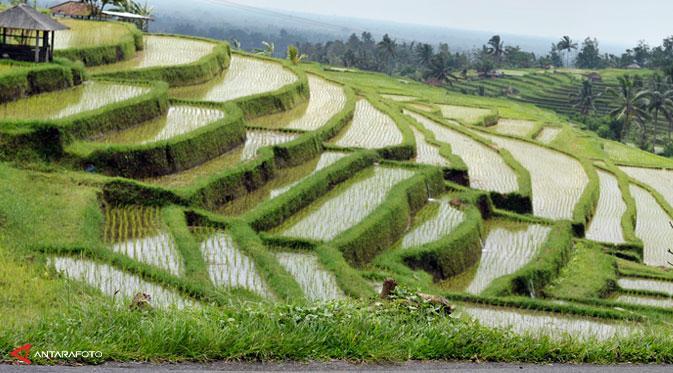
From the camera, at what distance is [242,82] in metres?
21.1

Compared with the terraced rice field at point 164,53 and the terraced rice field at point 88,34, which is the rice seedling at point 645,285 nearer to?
the terraced rice field at point 164,53

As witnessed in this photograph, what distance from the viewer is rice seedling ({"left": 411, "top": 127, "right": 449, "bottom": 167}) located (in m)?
17.2

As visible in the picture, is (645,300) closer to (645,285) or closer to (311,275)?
(645,285)

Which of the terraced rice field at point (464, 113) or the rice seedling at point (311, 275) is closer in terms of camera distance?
the rice seedling at point (311, 275)

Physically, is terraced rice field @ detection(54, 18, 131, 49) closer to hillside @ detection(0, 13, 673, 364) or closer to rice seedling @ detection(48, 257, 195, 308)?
hillside @ detection(0, 13, 673, 364)

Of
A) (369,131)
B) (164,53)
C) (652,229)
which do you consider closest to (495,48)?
(164,53)

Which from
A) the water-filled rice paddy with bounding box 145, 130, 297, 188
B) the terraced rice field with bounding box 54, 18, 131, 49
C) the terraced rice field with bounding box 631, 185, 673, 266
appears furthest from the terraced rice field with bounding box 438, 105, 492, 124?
the water-filled rice paddy with bounding box 145, 130, 297, 188

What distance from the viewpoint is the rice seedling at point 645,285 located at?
13.0 metres

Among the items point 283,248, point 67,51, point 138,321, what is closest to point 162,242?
point 283,248

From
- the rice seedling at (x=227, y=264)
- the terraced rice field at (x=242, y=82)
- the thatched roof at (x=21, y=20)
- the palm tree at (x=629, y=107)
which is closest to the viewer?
the rice seedling at (x=227, y=264)

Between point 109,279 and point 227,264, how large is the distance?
2097 millimetres

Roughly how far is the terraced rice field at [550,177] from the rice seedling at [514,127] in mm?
4027

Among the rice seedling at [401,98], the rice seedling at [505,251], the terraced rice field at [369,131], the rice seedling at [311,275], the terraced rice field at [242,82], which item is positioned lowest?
the rice seedling at [505,251]

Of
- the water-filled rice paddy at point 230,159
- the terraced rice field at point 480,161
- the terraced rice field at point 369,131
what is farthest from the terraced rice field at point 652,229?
the water-filled rice paddy at point 230,159
